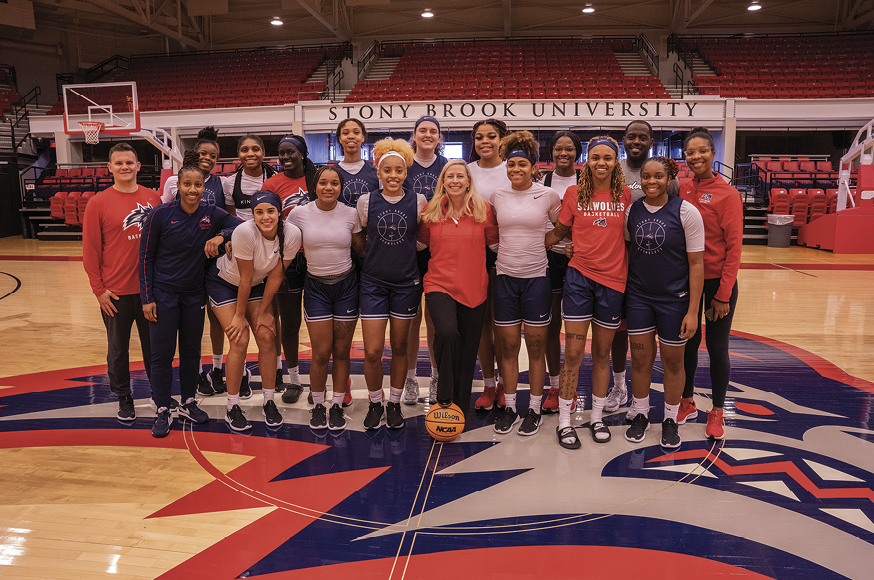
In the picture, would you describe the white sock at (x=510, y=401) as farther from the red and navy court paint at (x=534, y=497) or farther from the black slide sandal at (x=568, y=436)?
the black slide sandal at (x=568, y=436)

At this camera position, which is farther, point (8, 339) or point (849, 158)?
point (849, 158)

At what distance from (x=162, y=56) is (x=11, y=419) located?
18840 mm

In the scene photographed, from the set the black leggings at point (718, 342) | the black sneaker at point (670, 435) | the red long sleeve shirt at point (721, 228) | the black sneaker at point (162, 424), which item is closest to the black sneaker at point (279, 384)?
the black sneaker at point (162, 424)

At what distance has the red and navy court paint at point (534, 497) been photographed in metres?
1.98

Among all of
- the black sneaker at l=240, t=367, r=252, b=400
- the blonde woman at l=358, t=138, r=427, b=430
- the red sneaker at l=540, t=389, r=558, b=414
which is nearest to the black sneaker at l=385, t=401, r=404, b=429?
the blonde woman at l=358, t=138, r=427, b=430

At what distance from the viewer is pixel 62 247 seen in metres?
12.3

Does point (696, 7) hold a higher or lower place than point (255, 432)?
higher

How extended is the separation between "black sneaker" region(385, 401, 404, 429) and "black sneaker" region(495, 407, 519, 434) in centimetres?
54

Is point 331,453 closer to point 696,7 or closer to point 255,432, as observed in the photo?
point 255,432

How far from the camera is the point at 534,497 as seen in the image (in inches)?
95.0

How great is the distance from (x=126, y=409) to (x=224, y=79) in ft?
53.7

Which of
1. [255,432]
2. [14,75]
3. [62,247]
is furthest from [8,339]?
[14,75]

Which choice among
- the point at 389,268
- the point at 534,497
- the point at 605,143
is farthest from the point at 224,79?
the point at 534,497

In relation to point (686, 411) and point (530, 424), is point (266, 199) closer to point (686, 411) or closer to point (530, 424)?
point (530, 424)
